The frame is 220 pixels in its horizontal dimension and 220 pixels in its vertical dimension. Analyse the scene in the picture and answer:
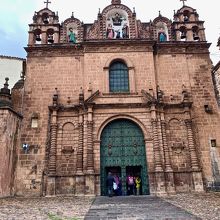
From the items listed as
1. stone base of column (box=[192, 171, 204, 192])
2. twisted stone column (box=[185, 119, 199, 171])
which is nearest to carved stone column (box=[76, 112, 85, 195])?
stone base of column (box=[192, 171, 204, 192])

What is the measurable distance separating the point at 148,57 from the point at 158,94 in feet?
8.75

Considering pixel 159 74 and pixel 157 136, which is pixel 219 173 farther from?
pixel 159 74

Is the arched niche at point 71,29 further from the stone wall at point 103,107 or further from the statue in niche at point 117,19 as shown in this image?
the statue in niche at point 117,19

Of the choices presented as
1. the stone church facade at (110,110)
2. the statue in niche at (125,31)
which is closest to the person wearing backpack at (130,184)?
the stone church facade at (110,110)

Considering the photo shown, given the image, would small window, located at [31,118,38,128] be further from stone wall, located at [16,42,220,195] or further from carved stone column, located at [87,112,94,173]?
carved stone column, located at [87,112,94,173]

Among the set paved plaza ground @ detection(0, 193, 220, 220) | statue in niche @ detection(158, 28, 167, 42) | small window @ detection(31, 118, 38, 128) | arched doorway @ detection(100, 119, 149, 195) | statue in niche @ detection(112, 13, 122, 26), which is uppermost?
statue in niche @ detection(112, 13, 122, 26)

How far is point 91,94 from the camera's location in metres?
16.5

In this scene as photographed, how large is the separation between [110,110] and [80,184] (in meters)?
4.57

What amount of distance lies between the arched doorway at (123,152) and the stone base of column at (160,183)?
0.76m

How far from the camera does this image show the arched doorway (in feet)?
49.8

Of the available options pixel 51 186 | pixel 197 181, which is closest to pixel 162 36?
pixel 197 181

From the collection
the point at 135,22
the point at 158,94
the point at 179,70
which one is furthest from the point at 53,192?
the point at 135,22

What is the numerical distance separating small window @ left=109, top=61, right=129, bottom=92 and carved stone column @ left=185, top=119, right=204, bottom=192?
4.42m

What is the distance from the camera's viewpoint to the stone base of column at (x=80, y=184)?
47.3 feet
